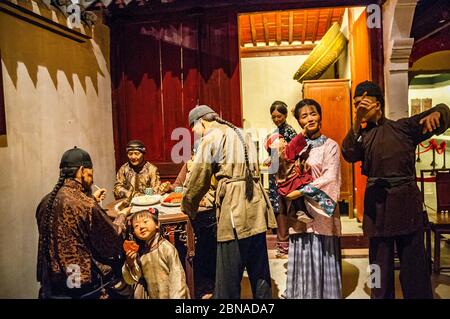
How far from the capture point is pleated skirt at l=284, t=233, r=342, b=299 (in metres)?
3.46

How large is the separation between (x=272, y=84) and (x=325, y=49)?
1.92m

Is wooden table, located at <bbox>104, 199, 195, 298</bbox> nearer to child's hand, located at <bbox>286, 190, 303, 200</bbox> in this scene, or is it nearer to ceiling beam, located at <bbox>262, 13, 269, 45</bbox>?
child's hand, located at <bbox>286, 190, 303, 200</bbox>

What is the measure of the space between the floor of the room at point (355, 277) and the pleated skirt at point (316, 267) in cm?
46

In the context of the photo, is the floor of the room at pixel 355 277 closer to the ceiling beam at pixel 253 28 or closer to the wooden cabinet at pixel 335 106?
the wooden cabinet at pixel 335 106

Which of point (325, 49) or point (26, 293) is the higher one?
point (325, 49)

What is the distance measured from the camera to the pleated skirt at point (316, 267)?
3.46 metres

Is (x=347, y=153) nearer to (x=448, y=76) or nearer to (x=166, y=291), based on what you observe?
(x=166, y=291)

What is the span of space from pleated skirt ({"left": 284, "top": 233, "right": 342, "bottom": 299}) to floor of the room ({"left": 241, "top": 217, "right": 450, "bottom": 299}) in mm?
461

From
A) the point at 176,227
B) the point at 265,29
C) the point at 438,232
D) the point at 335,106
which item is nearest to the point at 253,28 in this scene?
the point at 265,29

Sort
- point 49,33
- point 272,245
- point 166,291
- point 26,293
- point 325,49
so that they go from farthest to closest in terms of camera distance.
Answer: point 325,49 → point 272,245 → point 49,33 → point 26,293 → point 166,291

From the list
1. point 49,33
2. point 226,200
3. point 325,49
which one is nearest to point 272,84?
point 325,49

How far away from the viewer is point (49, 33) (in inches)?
161

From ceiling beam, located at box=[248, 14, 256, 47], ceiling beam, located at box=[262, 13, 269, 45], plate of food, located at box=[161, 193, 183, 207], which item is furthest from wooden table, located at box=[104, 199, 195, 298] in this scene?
ceiling beam, located at box=[262, 13, 269, 45]

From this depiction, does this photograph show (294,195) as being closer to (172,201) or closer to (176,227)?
(176,227)
